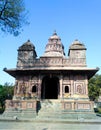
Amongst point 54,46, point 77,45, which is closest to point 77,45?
point 77,45

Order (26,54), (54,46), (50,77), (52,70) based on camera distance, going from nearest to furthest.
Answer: (52,70) < (50,77) < (26,54) < (54,46)

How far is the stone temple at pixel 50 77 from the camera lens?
64.2 ft

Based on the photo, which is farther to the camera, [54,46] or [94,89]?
[94,89]

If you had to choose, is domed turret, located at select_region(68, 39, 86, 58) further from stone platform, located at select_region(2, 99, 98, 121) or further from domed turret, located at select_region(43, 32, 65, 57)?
stone platform, located at select_region(2, 99, 98, 121)

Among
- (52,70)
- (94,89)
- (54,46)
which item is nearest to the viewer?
(52,70)

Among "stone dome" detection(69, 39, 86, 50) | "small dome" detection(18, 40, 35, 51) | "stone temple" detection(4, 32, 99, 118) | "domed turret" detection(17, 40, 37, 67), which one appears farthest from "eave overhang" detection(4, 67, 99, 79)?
"stone dome" detection(69, 39, 86, 50)

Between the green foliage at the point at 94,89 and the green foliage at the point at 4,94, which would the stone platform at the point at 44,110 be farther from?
the green foliage at the point at 94,89

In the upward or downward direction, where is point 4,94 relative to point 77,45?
downward

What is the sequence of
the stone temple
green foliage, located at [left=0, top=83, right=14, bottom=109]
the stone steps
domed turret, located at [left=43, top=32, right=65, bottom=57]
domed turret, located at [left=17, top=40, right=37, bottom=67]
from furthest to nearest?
green foliage, located at [left=0, top=83, right=14, bottom=109]
domed turret, located at [left=43, top=32, right=65, bottom=57]
domed turret, located at [left=17, top=40, right=37, bottom=67]
the stone temple
the stone steps

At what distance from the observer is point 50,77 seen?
23.6 meters

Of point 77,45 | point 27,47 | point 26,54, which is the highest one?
point 77,45

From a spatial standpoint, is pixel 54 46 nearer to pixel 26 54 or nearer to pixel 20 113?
pixel 26 54

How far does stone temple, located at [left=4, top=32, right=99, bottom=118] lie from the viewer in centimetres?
1956

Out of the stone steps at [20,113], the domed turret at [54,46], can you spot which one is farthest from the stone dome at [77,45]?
the stone steps at [20,113]
